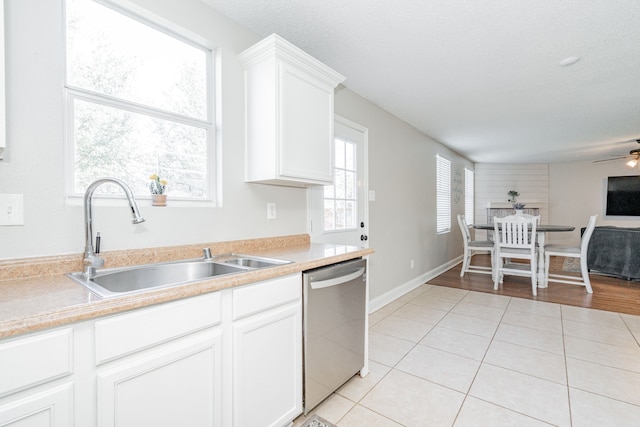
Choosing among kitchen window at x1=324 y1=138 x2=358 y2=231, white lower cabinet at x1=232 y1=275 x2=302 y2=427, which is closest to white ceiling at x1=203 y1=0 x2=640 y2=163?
kitchen window at x1=324 y1=138 x2=358 y2=231

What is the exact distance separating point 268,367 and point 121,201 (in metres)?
1.13

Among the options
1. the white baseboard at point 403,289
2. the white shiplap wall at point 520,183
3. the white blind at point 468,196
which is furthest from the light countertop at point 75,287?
the white shiplap wall at point 520,183

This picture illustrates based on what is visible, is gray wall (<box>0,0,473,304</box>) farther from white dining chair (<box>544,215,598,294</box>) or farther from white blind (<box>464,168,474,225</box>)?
white blind (<box>464,168,474,225</box>)

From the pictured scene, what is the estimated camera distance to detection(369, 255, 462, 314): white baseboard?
137 inches

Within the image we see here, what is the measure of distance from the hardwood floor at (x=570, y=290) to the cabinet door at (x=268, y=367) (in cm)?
356

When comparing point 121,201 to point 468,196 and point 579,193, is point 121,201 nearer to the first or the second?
point 468,196

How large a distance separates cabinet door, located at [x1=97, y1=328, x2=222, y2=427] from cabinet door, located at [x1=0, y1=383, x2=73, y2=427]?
3.2 inches

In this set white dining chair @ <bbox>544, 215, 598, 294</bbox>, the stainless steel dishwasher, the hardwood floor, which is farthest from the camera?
white dining chair @ <bbox>544, 215, 598, 294</bbox>

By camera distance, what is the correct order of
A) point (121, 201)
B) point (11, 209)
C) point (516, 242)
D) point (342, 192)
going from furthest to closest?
point (516, 242) → point (342, 192) → point (121, 201) → point (11, 209)

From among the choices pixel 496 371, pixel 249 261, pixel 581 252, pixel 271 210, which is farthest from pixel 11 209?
pixel 581 252

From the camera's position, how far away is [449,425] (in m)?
1.64

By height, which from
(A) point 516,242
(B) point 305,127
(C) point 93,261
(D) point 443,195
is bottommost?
(A) point 516,242

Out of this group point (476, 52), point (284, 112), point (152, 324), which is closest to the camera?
point (152, 324)

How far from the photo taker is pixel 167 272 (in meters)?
1.62
